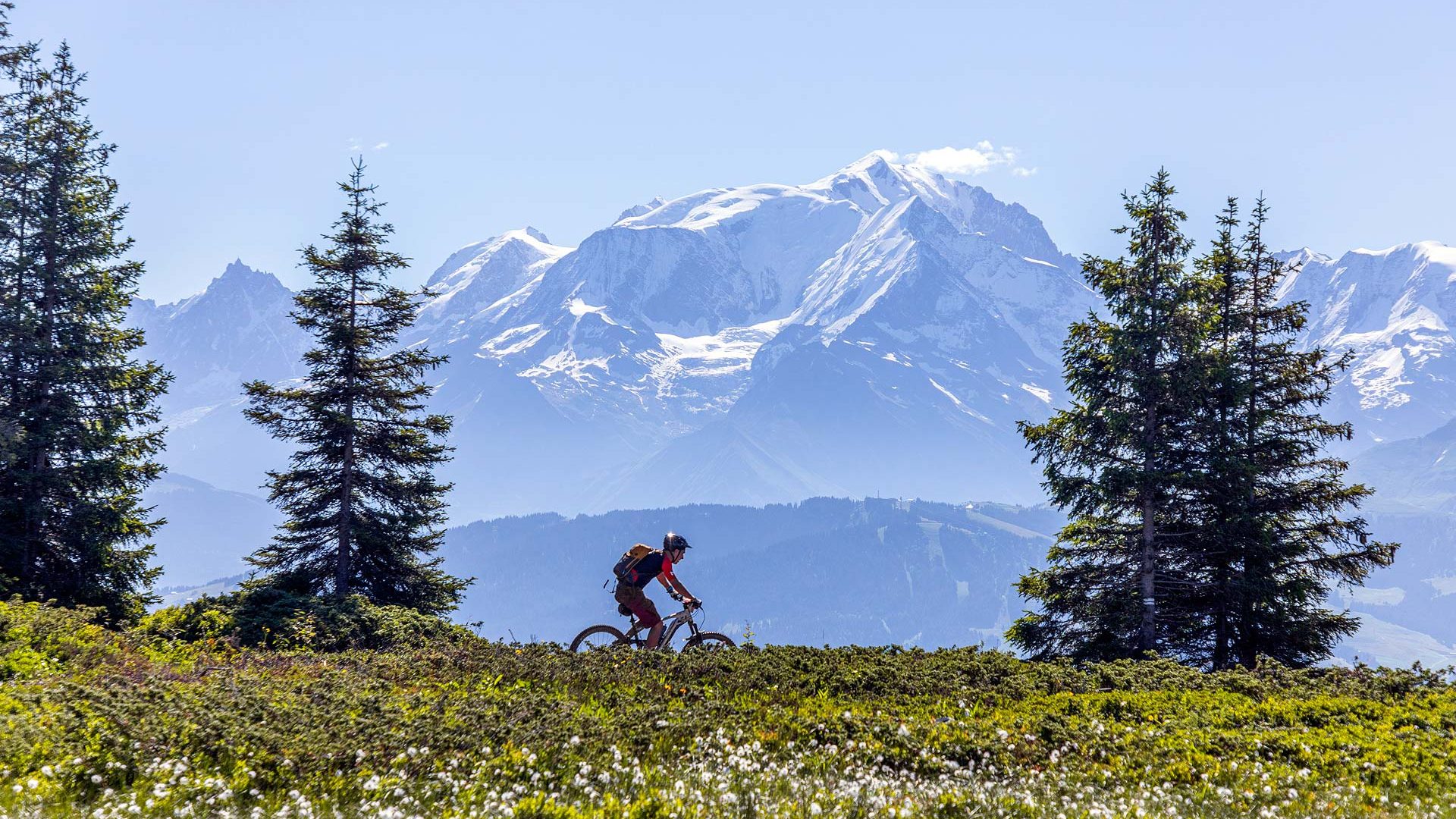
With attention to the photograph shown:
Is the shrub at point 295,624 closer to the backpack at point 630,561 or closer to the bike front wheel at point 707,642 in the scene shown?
the backpack at point 630,561

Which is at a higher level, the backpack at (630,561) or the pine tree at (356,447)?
the pine tree at (356,447)

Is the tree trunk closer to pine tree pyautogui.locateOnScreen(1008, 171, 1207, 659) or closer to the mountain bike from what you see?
the mountain bike

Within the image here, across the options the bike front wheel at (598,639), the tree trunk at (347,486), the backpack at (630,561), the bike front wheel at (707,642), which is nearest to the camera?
the bike front wheel at (707,642)

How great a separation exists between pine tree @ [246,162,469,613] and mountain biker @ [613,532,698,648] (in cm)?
1124

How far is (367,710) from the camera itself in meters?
10.6

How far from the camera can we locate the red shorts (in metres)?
17.0

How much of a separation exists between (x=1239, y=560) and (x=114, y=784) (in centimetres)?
2291

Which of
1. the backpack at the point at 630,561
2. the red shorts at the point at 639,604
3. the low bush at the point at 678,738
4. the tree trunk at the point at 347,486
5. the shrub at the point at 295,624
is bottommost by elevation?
the low bush at the point at 678,738

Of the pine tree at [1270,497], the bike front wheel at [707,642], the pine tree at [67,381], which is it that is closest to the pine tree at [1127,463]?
the pine tree at [1270,497]

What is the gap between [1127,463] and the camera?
23.2 m

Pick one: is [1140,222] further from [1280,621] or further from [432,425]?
[432,425]

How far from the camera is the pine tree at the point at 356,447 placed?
1032 inches

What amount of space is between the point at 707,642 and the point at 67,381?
17046mm

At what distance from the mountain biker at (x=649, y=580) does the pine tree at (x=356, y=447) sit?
11.2 meters
